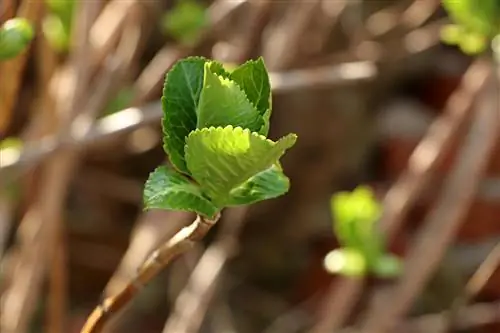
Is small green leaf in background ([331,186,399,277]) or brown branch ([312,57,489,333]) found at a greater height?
brown branch ([312,57,489,333])

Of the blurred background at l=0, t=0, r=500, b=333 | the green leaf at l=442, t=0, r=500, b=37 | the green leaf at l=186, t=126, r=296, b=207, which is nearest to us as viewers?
the green leaf at l=186, t=126, r=296, b=207

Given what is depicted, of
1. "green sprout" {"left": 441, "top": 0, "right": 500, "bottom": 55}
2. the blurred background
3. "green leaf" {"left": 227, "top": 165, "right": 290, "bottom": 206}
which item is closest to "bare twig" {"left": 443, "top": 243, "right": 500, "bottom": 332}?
the blurred background

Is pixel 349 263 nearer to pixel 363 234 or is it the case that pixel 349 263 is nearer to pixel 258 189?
pixel 363 234

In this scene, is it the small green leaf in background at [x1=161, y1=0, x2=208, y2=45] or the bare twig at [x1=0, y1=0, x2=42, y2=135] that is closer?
the bare twig at [x1=0, y1=0, x2=42, y2=135]

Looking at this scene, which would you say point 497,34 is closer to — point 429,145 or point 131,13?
point 429,145

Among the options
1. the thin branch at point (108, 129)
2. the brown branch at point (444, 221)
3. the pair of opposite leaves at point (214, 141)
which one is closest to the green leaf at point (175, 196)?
the pair of opposite leaves at point (214, 141)

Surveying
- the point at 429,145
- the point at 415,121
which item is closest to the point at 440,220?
the point at 429,145

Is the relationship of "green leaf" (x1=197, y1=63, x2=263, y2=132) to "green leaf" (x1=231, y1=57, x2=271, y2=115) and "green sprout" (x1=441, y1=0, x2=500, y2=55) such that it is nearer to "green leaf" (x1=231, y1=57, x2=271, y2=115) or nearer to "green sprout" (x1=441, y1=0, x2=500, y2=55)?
"green leaf" (x1=231, y1=57, x2=271, y2=115)
